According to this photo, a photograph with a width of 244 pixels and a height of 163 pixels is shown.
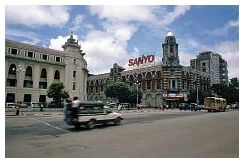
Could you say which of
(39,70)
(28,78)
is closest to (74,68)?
(39,70)

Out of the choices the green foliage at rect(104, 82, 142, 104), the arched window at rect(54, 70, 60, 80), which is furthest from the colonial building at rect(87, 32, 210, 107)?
the arched window at rect(54, 70, 60, 80)

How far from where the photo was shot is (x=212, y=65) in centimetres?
11431

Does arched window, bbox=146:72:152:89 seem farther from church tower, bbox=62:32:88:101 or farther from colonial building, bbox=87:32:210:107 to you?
church tower, bbox=62:32:88:101

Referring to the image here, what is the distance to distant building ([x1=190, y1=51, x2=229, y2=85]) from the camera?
11044 centimetres

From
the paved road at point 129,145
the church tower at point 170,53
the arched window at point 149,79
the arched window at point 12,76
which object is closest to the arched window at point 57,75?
the arched window at point 12,76

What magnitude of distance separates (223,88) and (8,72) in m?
54.6

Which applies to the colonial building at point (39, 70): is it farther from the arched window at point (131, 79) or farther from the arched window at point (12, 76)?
the arched window at point (131, 79)

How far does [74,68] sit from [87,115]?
44.6 m

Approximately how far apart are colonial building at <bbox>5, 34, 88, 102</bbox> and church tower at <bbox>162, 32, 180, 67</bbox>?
2077 cm

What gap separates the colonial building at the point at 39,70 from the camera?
5291 cm

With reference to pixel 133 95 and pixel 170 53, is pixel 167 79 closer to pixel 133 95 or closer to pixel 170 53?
pixel 170 53

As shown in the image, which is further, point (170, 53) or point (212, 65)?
point (212, 65)
